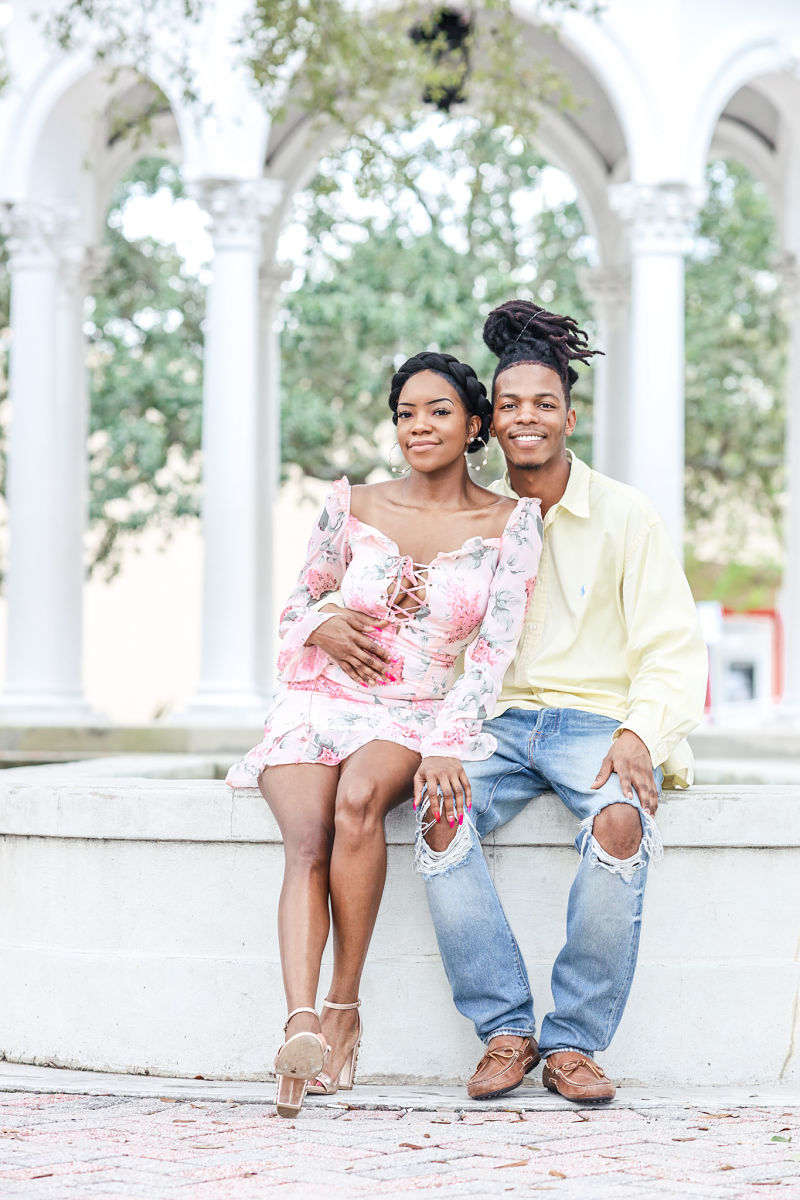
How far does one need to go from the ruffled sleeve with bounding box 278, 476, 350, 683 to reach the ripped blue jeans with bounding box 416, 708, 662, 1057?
0.57 m

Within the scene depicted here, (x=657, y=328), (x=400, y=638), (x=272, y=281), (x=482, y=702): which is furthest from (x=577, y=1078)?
(x=272, y=281)

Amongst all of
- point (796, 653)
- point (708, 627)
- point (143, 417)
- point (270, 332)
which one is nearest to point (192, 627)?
point (143, 417)

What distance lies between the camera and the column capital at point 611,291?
53.0 feet

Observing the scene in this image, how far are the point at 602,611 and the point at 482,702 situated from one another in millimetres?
481

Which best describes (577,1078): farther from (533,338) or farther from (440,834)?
(533,338)

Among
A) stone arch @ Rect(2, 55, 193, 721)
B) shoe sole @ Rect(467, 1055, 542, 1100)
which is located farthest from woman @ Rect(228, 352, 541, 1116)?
stone arch @ Rect(2, 55, 193, 721)

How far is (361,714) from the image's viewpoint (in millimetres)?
4305

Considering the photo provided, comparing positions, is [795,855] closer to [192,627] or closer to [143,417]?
[143,417]

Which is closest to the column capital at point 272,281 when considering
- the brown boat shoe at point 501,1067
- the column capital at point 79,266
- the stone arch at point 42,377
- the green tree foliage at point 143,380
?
the column capital at point 79,266

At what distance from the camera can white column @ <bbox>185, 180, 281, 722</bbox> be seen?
12.9 m

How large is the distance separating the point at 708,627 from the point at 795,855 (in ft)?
50.8

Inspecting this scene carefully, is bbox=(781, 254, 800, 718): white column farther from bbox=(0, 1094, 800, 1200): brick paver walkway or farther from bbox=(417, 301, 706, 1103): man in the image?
bbox=(0, 1094, 800, 1200): brick paver walkway

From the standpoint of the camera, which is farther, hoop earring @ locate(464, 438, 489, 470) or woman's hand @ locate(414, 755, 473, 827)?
hoop earring @ locate(464, 438, 489, 470)

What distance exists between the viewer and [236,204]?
12930 mm
